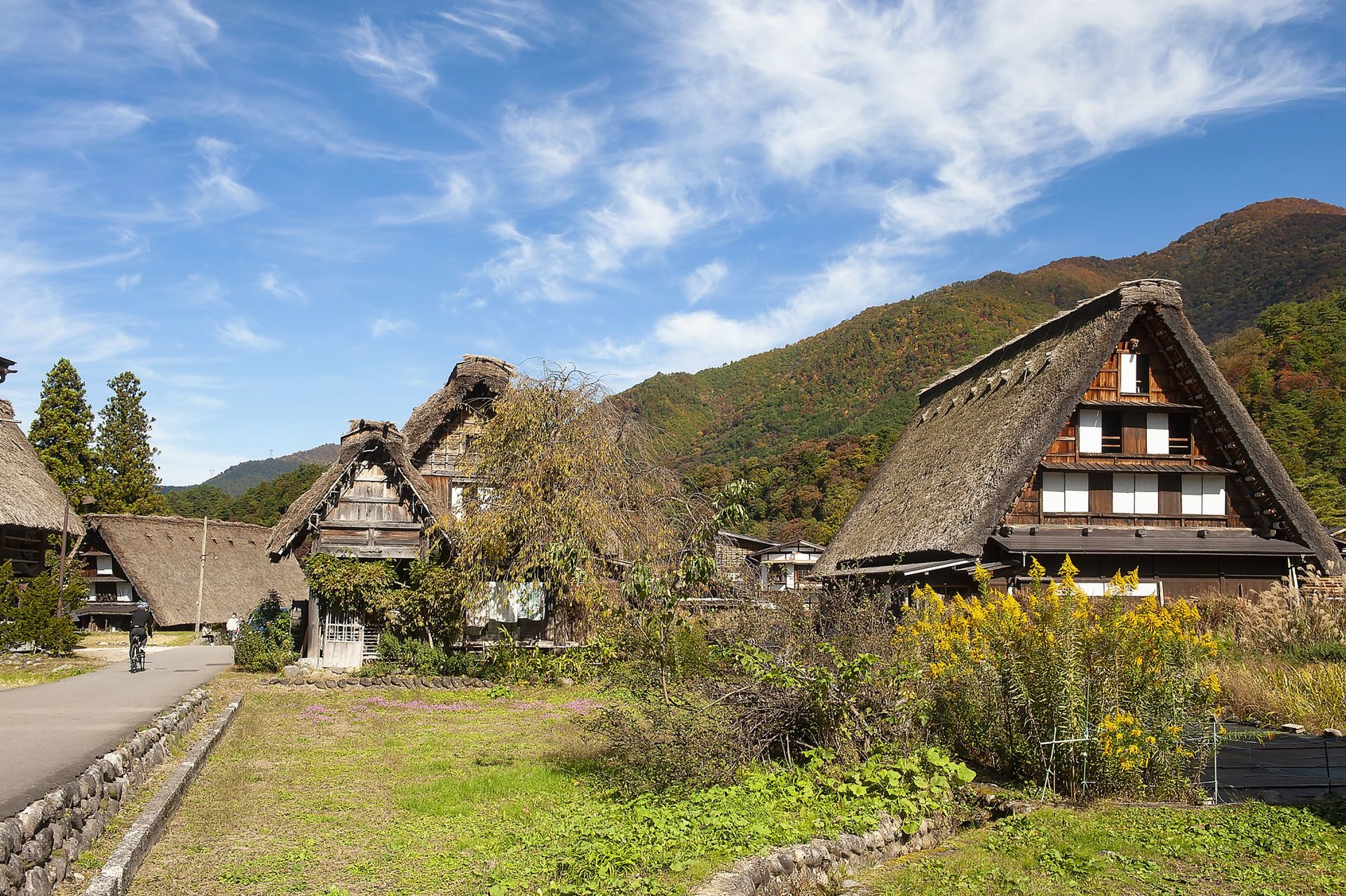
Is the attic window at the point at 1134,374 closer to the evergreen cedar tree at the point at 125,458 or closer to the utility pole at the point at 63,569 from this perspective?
the utility pole at the point at 63,569

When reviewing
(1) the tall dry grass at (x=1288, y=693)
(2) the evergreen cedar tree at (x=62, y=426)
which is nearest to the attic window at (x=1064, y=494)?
(1) the tall dry grass at (x=1288, y=693)

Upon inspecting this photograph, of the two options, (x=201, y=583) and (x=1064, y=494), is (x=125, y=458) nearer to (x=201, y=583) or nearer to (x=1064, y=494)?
(x=201, y=583)

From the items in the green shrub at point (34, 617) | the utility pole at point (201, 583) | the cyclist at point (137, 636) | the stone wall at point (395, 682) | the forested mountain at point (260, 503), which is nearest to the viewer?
the stone wall at point (395, 682)

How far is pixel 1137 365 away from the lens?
21375 millimetres

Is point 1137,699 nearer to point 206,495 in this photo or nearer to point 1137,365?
point 1137,365

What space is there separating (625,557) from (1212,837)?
14.0 m

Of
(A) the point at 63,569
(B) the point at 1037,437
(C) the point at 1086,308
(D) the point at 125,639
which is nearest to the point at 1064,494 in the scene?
(B) the point at 1037,437

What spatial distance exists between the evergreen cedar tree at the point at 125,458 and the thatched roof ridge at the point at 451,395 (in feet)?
100

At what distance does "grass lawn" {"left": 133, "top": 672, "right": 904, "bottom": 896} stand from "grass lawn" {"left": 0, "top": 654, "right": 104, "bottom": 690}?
8.98 meters

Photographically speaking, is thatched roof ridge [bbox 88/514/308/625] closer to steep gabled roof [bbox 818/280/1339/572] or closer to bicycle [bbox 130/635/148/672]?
bicycle [bbox 130/635/148/672]

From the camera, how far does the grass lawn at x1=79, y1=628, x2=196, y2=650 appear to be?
33781 millimetres

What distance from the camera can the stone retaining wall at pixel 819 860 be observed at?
614 cm

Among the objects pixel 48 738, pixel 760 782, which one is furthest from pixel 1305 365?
pixel 48 738

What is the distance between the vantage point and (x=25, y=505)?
26969mm
